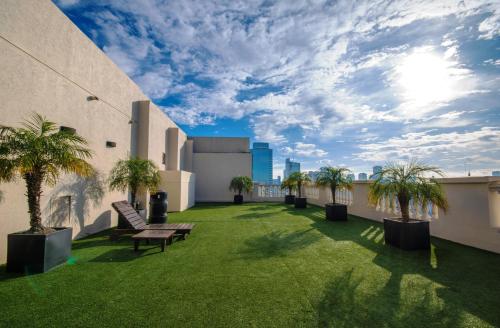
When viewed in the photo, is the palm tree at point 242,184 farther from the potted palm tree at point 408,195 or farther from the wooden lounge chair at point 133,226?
the potted palm tree at point 408,195

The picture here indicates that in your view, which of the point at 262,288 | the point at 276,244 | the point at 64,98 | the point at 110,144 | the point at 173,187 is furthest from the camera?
the point at 173,187

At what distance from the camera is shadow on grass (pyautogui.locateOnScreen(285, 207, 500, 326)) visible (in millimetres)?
2332

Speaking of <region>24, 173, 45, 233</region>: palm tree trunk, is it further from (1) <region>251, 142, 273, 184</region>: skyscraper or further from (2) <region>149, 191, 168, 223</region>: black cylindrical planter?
(1) <region>251, 142, 273, 184</region>: skyscraper

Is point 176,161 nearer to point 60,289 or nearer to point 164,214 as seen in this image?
point 164,214

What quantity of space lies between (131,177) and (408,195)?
778cm

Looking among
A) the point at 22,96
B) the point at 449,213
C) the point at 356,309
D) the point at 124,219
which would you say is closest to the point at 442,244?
the point at 449,213

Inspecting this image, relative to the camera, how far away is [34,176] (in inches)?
146

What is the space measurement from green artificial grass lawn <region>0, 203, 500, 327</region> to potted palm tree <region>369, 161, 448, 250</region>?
0.31 m

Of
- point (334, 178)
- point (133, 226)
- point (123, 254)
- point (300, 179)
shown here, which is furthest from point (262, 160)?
point (123, 254)

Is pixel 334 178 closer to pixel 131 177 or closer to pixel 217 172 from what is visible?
pixel 131 177

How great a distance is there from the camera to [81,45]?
5.95 metres

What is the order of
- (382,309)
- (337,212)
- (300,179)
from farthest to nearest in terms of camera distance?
(300,179), (337,212), (382,309)

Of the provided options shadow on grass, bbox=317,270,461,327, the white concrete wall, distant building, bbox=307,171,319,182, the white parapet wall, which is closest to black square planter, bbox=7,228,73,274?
shadow on grass, bbox=317,270,461,327

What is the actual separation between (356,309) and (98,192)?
7339 mm
